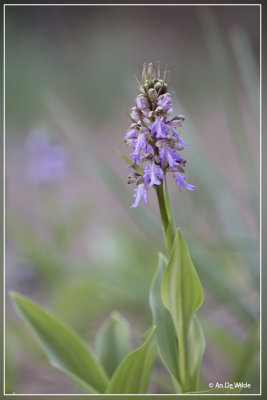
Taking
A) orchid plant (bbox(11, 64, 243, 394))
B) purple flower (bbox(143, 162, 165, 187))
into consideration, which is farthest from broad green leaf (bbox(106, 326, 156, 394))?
purple flower (bbox(143, 162, 165, 187))

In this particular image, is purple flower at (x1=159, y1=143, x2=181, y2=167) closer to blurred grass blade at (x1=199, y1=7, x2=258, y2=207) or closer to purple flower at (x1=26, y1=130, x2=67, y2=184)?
blurred grass blade at (x1=199, y1=7, x2=258, y2=207)

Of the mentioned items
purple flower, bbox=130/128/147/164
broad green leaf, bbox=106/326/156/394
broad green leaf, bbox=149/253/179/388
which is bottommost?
broad green leaf, bbox=106/326/156/394

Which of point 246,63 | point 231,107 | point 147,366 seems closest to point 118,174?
point 231,107

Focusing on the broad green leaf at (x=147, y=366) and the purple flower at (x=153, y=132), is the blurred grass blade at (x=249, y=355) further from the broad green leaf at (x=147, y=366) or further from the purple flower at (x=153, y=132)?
the purple flower at (x=153, y=132)

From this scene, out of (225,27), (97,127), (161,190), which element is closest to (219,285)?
(161,190)

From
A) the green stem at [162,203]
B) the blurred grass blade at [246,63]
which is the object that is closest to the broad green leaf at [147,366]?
the green stem at [162,203]

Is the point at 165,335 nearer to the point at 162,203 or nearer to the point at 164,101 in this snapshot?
the point at 162,203
